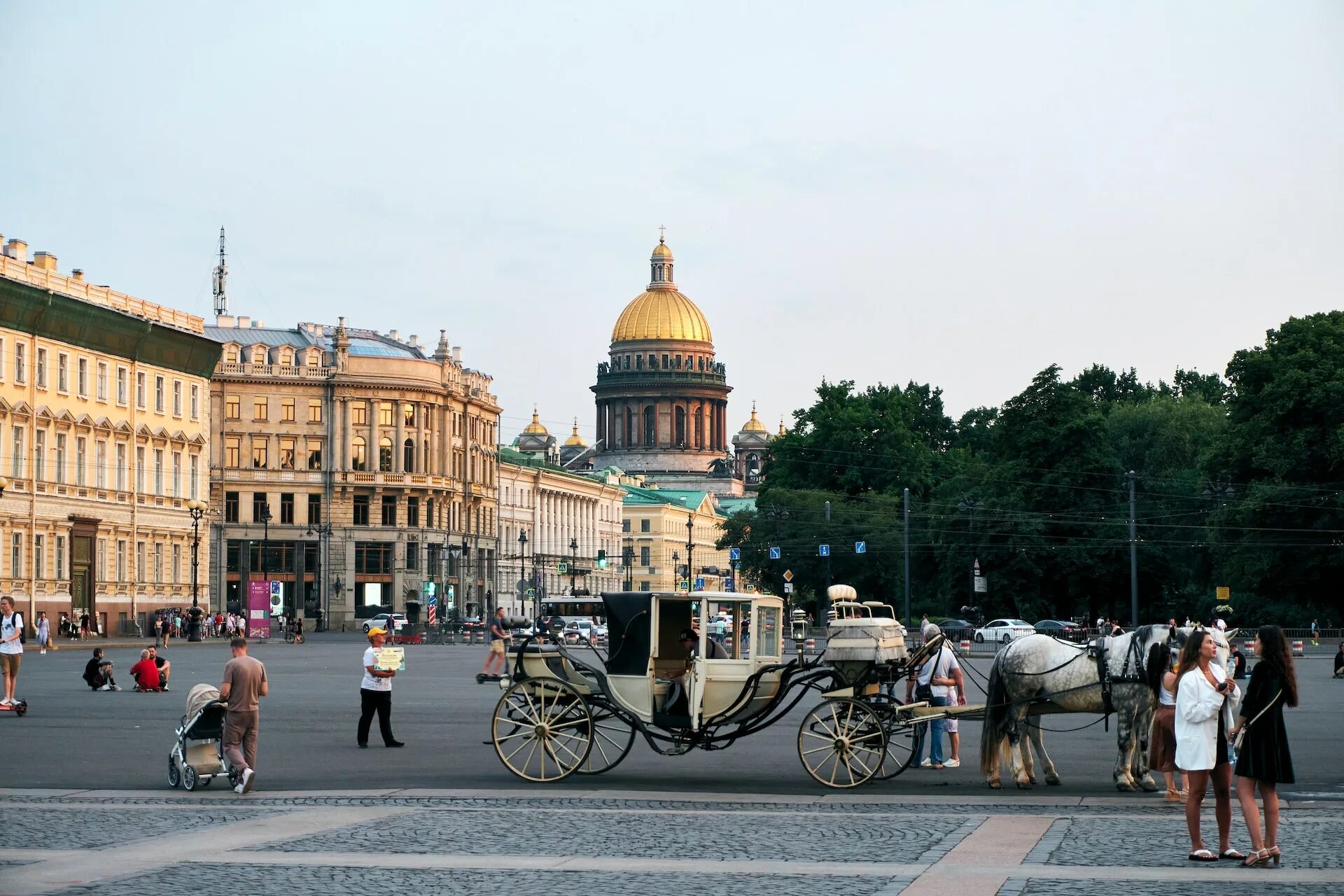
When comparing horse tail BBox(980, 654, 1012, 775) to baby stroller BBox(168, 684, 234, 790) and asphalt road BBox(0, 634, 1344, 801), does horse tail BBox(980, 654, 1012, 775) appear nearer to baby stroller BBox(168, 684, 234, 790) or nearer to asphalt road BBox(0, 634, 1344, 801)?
asphalt road BBox(0, 634, 1344, 801)

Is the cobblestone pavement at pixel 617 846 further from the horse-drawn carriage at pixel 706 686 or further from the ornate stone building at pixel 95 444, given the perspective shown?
the ornate stone building at pixel 95 444

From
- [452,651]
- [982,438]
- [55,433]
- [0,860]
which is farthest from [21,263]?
[982,438]

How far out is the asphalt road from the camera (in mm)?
21188

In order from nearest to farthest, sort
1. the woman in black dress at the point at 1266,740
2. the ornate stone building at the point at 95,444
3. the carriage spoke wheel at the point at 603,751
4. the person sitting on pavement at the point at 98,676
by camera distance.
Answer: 1. the woman in black dress at the point at 1266,740
2. the carriage spoke wheel at the point at 603,751
3. the person sitting on pavement at the point at 98,676
4. the ornate stone building at the point at 95,444

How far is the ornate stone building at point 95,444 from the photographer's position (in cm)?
7750

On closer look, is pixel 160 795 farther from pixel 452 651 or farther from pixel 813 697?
pixel 452 651

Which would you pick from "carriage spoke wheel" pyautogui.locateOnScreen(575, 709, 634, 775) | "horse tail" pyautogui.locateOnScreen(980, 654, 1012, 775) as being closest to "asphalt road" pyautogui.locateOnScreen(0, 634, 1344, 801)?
"carriage spoke wheel" pyautogui.locateOnScreen(575, 709, 634, 775)

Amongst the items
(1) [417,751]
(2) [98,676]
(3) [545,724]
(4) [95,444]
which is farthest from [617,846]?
(4) [95,444]

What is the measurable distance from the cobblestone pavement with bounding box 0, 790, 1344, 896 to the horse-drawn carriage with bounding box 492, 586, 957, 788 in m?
1.18

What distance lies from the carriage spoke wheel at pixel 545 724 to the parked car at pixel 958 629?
185 feet

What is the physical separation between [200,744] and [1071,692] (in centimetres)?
875

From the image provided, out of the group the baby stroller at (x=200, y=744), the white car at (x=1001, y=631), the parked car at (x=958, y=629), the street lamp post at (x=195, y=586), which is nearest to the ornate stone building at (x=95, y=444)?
the street lamp post at (x=195, y=586)

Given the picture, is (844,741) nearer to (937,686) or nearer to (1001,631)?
(937,686)

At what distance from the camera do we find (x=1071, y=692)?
20.6 metres
